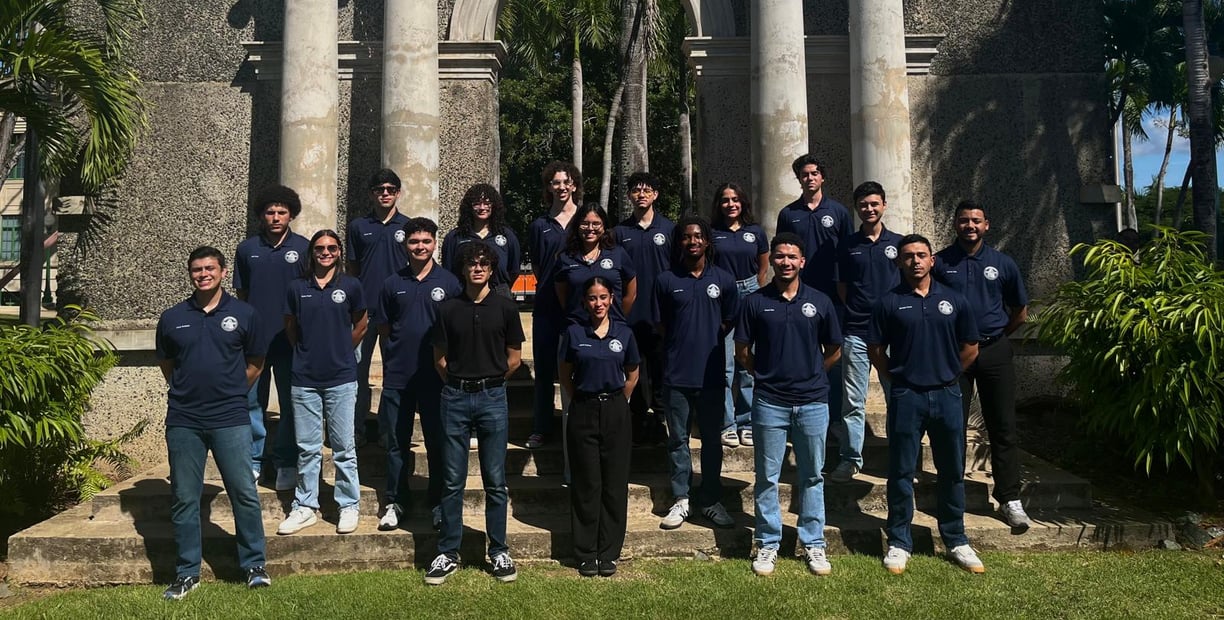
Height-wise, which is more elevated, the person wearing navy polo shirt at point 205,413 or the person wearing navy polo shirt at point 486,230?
the person wearing navy polo shirt at point 486,230

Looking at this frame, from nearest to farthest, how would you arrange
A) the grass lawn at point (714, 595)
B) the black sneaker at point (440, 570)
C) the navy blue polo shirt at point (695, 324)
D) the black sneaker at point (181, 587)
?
the grass lawn at point (714, 595) → the black sneaker at point (181, 587) → the black sneaker at point (440, 570) → the navy blue polo shirt at point (695, 324)

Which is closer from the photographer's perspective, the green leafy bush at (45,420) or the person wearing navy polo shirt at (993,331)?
the person wearing navy polo shirt at (993,331)

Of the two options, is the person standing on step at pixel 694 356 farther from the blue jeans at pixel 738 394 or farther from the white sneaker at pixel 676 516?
the blue jeans at pixel 738 394

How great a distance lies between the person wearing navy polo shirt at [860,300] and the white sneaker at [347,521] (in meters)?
3.07

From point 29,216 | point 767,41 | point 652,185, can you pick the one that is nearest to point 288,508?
point 652,185

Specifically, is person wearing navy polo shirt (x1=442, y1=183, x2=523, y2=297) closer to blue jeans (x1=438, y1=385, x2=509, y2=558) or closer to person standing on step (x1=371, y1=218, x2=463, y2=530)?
person standing on step (x1=371, y1=218, x2=463, y2=530)

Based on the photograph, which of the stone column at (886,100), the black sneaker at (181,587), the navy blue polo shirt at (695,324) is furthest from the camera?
the stone column at (886,100)

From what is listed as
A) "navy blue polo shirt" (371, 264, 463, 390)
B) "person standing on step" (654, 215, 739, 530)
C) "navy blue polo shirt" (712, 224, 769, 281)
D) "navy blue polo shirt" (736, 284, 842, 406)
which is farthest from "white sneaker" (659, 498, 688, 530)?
"navy blue polo shirt" (371, 264, 463, 390)

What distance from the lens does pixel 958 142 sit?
30.5 ft

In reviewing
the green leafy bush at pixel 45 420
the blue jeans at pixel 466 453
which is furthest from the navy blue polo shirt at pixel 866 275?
the green leafy bush at pixel 45 420

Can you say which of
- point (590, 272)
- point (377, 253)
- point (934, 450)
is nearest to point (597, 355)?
point (590, 272)

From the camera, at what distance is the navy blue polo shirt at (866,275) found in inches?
228

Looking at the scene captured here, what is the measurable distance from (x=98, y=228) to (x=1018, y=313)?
28.6 feet

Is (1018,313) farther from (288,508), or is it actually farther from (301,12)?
(301,12)
